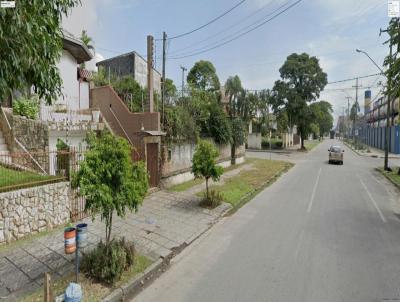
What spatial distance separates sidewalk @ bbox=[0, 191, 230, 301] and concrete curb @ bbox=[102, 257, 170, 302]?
27cm

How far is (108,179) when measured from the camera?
15.6ft

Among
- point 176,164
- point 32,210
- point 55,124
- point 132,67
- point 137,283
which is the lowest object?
point 137,283

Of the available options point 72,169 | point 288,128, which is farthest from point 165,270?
point 288,128

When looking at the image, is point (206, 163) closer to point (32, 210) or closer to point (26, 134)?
point (32, 210)

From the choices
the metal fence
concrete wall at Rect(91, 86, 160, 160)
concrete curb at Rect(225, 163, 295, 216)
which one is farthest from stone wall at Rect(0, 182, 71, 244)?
concrete curb at Rect(225, 163, 295, 216)

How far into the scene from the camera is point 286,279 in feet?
15.1

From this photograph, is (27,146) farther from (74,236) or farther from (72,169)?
(74,236)

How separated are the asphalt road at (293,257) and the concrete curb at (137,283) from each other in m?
0.19

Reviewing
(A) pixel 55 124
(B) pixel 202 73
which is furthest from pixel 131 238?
(B) pixel 202 73

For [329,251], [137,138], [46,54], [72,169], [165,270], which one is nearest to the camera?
[46,54]

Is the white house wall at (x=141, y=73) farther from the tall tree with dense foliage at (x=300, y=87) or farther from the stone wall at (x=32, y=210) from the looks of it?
the tall tree with dense foliage at (x=300, y=87)

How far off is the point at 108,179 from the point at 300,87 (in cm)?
3521

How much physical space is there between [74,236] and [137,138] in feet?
25.2

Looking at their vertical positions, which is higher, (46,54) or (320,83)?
(320,83)
